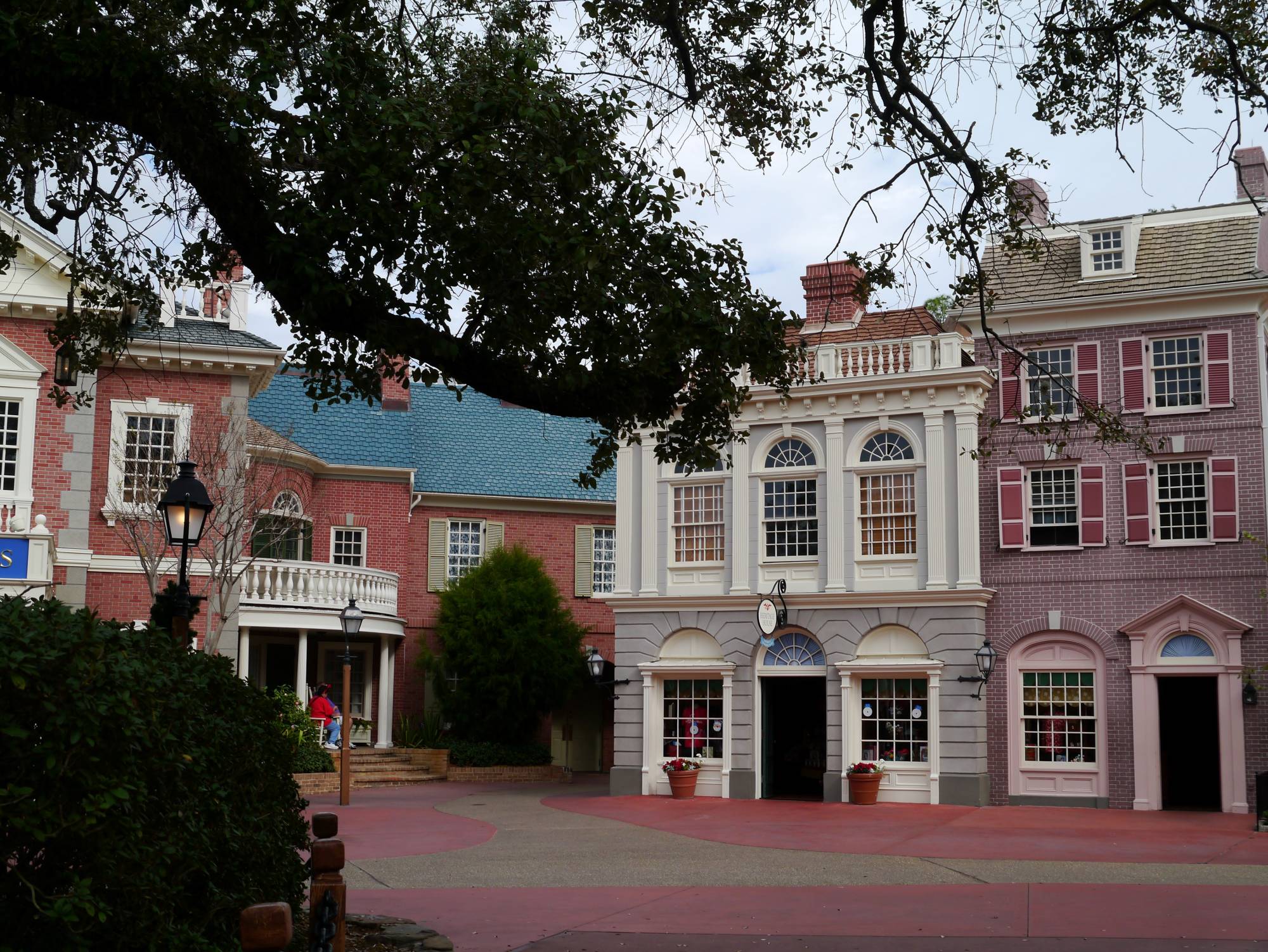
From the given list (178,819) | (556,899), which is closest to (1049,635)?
(556,899)

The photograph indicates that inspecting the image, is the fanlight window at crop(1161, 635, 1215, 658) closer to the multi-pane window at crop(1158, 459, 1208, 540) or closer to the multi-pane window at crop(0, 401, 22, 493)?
the multi-pane window at crop(1158, 459, 1208, 540)

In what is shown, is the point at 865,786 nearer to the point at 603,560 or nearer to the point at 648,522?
the point at 648,522

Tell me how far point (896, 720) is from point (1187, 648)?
527 cm

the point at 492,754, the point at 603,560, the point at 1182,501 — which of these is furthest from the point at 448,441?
the point at 1182,501

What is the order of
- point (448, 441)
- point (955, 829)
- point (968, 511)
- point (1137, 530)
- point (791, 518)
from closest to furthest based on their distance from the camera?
point (955, 829) → point (1137, 530) → point (968, 511) → point (791, 518) → point (448, 441)

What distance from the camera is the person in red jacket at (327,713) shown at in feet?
91.9

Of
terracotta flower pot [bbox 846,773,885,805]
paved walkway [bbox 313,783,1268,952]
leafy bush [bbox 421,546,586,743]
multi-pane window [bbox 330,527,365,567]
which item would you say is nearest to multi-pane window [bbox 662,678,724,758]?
paved walkway [bbox 313,783,1268,952]

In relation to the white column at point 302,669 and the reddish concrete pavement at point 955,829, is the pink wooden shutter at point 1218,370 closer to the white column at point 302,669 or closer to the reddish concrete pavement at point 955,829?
the reddish concrete pavement at point 955,829

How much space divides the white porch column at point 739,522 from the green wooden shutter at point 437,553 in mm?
9428

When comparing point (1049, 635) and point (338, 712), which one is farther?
point (338, 712)

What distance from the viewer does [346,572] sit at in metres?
29.4

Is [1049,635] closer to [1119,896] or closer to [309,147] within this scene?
[1119,896]

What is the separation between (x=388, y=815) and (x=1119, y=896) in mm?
12600

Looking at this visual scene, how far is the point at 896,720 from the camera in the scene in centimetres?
2509
